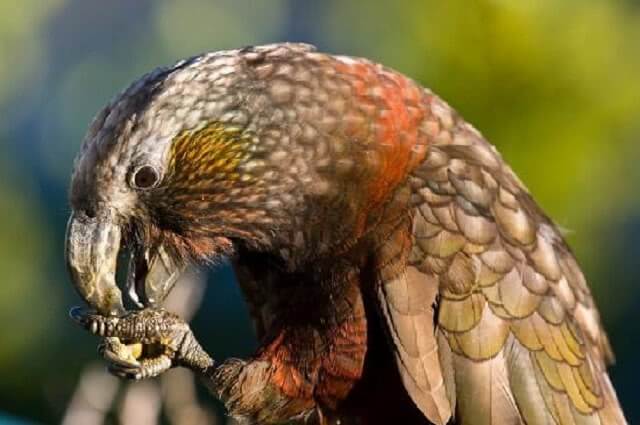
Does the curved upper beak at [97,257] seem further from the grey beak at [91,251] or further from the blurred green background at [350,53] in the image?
the blurred green background at [350,53]

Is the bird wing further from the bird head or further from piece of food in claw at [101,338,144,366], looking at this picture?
piece of food in claw at [101,338,144,366]

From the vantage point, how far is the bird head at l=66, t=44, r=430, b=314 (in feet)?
8.86

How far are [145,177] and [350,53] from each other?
13.7ft

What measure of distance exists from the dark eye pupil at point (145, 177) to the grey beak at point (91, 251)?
0.39 ft

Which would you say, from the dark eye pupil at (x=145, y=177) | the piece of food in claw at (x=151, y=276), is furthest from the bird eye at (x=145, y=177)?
the piece of food in claw at (x=151, y=276)

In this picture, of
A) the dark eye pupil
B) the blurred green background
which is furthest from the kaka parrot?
the blurred green background

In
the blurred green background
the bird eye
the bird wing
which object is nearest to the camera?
the bird eye

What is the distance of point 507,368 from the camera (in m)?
2.97

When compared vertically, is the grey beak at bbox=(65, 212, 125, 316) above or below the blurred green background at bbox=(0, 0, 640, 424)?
above

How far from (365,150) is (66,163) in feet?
16.8

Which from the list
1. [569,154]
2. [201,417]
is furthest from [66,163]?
[201,417]

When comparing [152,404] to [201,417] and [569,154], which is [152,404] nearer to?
[201,417]

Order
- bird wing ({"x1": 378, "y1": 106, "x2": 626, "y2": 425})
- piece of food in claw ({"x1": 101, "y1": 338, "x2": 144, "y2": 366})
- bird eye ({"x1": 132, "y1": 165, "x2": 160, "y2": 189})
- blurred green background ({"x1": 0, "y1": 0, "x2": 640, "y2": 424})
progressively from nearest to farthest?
bird eye ({"x1": 132, "y1": 165, "x2": 160, "y2": 189}) < bird wing ({"x1": 378, "y1": 106, "x2": 626, "y2": 425}) < piece of food in claw ({"x1": 101, "y1": 338, "x2": 144, "y2": 366}) < blurred green background ({"x1": 0, "y1": 0, "x2": 640, "y2": 424})

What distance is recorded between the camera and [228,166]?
2793mm
